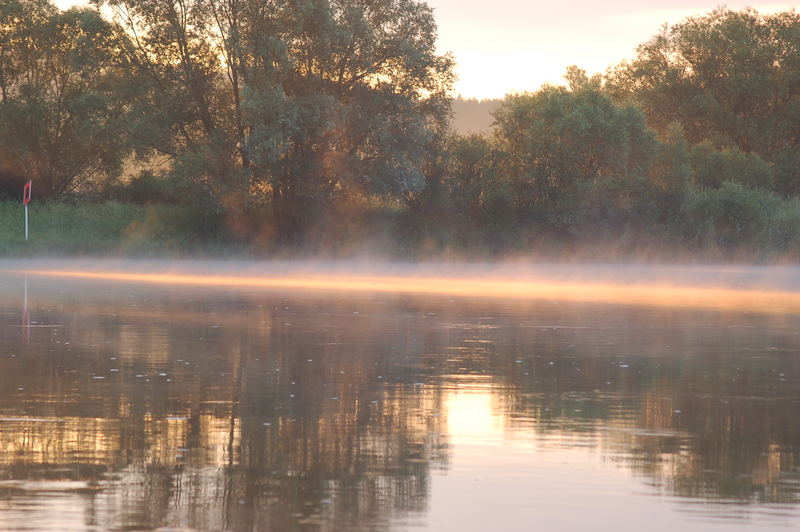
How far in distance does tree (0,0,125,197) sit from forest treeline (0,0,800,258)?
9 centimetres

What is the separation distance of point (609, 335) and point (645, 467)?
11.2 meters

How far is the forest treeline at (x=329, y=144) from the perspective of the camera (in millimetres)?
54031

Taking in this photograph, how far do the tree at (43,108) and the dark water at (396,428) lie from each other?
4797cm

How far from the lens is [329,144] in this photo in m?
54.6

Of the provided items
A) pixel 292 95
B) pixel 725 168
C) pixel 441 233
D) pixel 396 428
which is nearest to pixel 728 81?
pixel 725 168

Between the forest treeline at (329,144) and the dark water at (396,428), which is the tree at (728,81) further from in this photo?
the dark water at (396,428)

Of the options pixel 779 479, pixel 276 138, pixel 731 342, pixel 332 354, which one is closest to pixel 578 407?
pixel 779 479

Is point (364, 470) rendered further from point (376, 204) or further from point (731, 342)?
point (376, 204)

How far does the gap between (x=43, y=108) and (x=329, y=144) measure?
20163 mm

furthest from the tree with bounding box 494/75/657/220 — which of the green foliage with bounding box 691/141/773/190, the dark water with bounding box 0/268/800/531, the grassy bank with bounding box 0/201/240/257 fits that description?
the dark water with bounding box 0/268/800/531

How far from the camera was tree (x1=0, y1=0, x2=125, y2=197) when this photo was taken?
2638 inches

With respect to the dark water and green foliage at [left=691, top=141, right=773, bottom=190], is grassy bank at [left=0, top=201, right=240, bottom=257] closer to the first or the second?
green foliage at [left=691, top=141, right=773, bottom=190]

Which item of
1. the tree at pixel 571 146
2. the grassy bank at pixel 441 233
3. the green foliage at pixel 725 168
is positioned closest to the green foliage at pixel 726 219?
the grassy bank at pixel 441 233

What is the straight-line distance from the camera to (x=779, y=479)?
909cm
